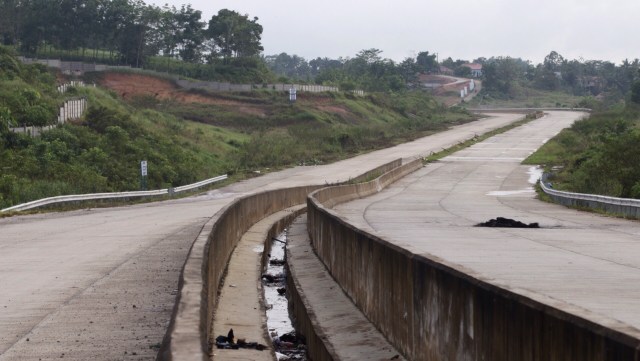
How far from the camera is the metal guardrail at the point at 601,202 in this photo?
3484 centimetres

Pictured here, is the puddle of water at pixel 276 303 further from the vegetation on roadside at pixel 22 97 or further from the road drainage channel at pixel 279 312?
the vegetation on roadside at pixel 22 97

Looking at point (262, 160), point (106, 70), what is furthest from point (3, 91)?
point (106, 70)

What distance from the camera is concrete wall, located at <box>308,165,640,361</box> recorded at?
7121 mm

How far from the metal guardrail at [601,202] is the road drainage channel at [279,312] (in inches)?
467

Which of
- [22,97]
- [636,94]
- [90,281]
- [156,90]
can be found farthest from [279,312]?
[636,94]

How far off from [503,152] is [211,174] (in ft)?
118

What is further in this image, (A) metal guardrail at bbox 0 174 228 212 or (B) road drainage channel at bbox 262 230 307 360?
(A) metal guardrail at bbox 0 174 228 212

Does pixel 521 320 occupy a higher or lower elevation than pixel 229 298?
higher

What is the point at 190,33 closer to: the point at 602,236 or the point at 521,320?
the point at 602,236

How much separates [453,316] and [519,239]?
A: 16.0 m

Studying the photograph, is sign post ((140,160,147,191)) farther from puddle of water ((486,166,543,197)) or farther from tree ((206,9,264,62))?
tree ((206,9,264,62))

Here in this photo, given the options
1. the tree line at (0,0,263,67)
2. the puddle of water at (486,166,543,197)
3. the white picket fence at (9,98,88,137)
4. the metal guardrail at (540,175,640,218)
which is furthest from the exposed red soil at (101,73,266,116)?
the metal guardrail at (540,175,640,218)

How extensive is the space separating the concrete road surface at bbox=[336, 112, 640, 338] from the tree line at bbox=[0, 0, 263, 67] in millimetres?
78923

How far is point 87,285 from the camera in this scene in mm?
16984
